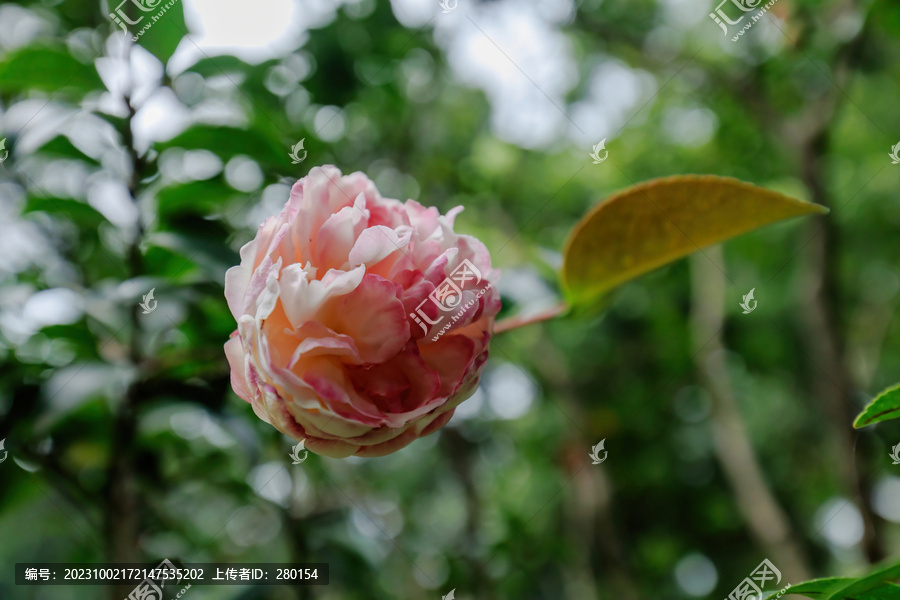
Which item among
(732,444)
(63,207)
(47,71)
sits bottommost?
(732,444)

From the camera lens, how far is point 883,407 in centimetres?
35

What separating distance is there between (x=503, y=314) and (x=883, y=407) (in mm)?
359

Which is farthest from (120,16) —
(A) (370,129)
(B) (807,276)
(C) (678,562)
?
(C) (678,562)

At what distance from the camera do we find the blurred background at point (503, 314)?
65 centimetres

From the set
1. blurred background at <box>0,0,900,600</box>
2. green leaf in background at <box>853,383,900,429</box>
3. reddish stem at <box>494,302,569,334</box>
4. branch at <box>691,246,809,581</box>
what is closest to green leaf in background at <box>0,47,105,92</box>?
blurred background at <box>0,0,900,600</box>

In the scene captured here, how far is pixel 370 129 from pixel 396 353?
125 cm

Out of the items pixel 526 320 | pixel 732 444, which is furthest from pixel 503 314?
pixel 732 444

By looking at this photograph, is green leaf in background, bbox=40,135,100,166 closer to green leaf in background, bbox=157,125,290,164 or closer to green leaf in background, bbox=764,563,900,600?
green leaf in background, bbox=157,125,290,164

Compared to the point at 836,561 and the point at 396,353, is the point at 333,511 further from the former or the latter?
the point at 836,561

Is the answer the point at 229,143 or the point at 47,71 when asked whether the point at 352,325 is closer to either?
the point at 229,143

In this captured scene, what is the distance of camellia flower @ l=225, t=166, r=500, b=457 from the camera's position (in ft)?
1.17

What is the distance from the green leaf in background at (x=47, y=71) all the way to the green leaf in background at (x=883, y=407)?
0.74 meters

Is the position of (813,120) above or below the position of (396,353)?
below

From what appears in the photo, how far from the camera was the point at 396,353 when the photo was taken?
372 mm
